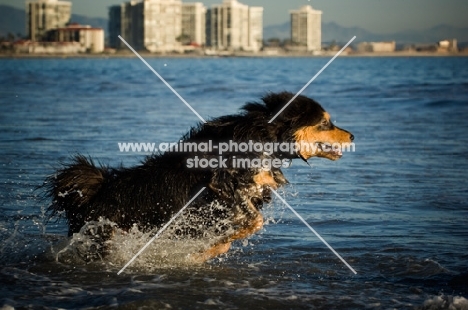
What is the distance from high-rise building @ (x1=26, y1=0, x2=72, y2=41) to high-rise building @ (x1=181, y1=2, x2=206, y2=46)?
18.8 meters

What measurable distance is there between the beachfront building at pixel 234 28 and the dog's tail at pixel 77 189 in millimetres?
123026

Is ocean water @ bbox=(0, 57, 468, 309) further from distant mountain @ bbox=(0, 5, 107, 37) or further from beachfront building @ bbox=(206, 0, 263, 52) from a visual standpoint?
beachfront building @ bbox=(206, 0, 263, 52)

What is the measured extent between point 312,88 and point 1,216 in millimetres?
21693

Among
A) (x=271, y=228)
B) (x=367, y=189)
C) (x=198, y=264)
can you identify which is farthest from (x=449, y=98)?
(x=198, y=264)

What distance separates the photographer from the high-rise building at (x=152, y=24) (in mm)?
108938

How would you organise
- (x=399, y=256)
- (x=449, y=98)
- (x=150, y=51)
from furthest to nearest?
1. (x=150, y=51)
2. (x=449, y=98)
3. (x=399, y=256)

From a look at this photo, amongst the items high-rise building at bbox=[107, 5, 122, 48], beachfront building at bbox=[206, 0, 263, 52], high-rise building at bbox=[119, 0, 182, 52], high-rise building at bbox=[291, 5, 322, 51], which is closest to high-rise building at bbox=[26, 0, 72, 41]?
high-rise building at bbox=[107, 5, 122, 48]

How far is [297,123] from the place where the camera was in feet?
21.2

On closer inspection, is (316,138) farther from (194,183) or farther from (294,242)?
(294,242)

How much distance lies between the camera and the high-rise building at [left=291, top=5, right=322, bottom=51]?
7356 centimetres

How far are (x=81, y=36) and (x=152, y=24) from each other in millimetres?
10180

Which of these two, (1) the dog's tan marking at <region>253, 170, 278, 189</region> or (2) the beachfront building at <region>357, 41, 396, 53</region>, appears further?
(2) the beachfront building at <region>357, 41, 396, 53</region>

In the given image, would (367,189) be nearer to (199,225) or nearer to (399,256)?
(399,256)

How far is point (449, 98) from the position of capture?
22.8 metres
